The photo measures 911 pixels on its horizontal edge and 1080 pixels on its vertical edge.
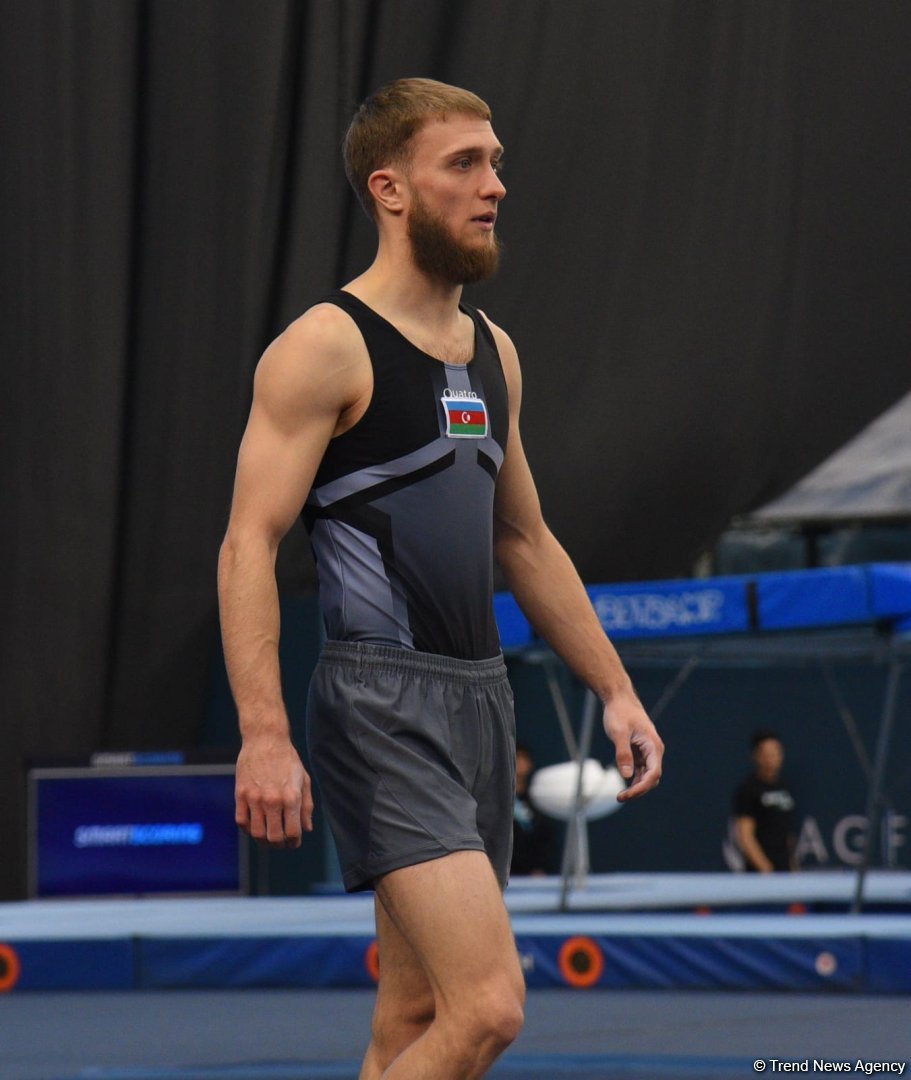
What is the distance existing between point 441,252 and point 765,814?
8.58 metres

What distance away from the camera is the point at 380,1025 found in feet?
9.73

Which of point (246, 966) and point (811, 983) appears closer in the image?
point (811, 983)

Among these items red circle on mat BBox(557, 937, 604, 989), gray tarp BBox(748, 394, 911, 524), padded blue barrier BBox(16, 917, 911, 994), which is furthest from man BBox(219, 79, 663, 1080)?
gray tarp BBox(748, 394, 911, 524)

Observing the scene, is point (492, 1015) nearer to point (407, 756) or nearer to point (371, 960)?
point (407, 756)

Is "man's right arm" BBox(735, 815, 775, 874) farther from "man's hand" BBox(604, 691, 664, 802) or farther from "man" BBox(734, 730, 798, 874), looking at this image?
"man's hand" BBox(604, 691, 664, 802)

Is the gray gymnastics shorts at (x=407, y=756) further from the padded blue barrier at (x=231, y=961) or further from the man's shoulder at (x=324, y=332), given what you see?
the padded blue barrier at (x=231, y=961)

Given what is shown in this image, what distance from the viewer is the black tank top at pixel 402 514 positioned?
2941 mm

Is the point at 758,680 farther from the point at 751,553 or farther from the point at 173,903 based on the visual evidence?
the point at 173,903

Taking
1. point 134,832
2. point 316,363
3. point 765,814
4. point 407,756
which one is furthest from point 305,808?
point 765,814

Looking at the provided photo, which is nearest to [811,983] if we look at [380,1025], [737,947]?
[737,947]

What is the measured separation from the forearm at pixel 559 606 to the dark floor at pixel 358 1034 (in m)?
1.96

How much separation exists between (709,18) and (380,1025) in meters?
10.4

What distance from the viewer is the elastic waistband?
293 centimetres

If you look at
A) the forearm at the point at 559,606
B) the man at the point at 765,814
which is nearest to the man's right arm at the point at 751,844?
the man at the point at 765,814
